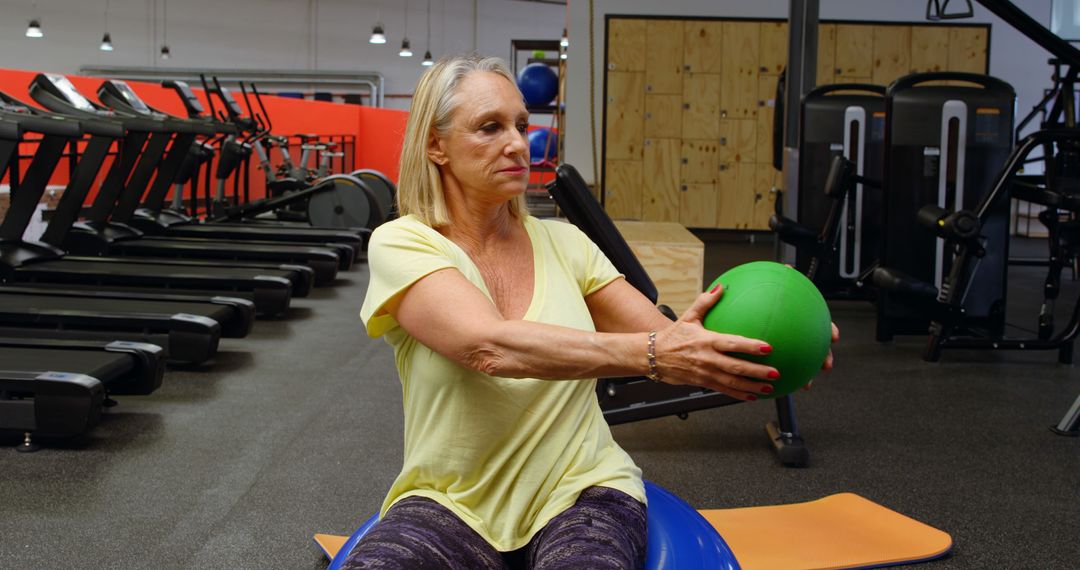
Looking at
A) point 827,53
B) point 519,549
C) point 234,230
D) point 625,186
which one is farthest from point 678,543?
point 827,53

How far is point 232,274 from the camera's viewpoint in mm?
5266

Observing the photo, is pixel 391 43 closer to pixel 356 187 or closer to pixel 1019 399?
pixel 356 187

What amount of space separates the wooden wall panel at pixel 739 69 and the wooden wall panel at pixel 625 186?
1.14m

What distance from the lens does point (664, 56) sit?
1015cm

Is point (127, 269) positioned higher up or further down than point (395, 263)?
further down

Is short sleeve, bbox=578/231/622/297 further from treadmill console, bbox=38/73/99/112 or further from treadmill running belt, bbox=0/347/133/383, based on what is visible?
treadmill console, bbox=38/73/99/112

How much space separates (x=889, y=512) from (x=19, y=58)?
61.1 ft

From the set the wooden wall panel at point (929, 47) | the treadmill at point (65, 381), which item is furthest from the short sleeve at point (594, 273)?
the wooden wall panel at point (929, 47)

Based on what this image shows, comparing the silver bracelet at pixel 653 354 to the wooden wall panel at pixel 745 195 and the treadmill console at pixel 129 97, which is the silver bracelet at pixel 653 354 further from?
the wooden wall panel at pixel 745 195

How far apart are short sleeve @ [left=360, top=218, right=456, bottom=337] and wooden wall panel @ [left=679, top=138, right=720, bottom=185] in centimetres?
902

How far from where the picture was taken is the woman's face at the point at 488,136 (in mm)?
1516

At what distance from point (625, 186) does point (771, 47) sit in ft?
6.78

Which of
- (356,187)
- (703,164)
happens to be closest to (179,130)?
(356,187)

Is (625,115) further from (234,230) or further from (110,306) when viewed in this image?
(110,306)
